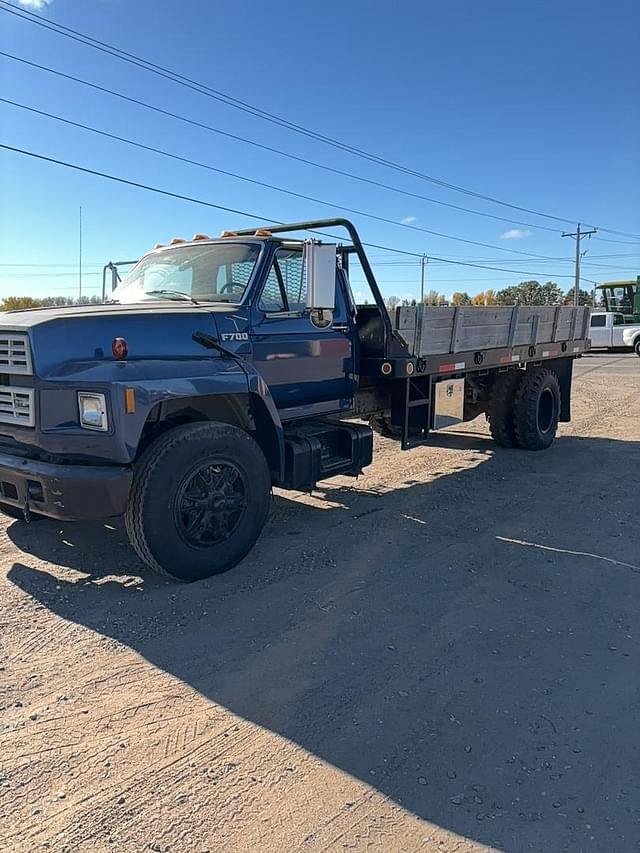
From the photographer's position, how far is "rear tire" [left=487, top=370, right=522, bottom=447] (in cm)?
927

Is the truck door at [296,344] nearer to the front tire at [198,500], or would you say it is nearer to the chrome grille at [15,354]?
the front tire at [198,500]

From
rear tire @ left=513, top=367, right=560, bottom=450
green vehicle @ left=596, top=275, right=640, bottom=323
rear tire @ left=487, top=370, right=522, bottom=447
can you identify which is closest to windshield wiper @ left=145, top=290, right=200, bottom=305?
rear tire @ left=487, top=370, right=522, bottom=447

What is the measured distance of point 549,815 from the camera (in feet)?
8.05

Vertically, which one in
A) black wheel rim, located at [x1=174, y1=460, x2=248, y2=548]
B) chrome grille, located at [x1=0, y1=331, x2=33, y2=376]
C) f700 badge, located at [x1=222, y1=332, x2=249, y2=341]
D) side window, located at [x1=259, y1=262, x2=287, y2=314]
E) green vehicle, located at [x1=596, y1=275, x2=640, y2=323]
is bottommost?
black wheel rim, located at [x1=174, y1=460, x2=248, y2=548]

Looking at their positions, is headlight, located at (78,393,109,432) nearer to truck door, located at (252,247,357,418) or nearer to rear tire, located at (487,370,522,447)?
truck door, located at (252,247,357,418)

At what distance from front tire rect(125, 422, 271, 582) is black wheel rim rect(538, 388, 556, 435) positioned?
18.9 ft

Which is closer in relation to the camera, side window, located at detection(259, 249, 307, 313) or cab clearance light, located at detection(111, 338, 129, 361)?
cab clearance light, located at detection(111, 338, 129, 361)

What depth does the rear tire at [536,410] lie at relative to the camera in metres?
9.11

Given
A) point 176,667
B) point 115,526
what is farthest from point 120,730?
point 115,526

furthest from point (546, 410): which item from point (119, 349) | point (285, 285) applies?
point (119, 349)

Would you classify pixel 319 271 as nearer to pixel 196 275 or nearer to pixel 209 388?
pixel 196 275

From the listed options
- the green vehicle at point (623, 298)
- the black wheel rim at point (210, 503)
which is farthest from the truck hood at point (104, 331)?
the green vehicle at point (623, 298)

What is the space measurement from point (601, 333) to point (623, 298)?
15.8ft

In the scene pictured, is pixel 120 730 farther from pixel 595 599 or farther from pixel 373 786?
pixel 595 599
